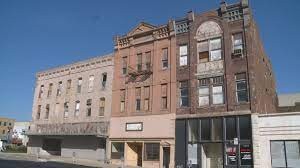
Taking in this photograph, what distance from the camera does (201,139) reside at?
27.8m

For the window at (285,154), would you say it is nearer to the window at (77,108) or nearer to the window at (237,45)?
the window at (237,45)

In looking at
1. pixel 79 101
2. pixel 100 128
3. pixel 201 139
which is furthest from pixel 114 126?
pixel 201 139

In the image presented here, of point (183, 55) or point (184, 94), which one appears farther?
point (183, 55)

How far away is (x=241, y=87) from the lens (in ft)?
87.5

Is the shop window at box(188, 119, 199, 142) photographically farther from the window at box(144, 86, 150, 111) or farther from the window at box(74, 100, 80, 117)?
the window at box(74, 100, 80, 117)

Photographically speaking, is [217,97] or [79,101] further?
[79,101]

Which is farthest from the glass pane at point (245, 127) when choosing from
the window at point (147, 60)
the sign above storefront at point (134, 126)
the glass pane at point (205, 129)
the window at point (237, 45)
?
the window at point (147, 60)

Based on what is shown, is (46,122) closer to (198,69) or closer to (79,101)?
(79,101)

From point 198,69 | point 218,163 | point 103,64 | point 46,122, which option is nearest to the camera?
point 218,163

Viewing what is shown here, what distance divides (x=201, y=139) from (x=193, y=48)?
8428 millimetres

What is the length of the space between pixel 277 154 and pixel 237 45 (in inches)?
375

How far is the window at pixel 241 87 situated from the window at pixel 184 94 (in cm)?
494

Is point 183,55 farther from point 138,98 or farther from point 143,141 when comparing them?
point 143,141

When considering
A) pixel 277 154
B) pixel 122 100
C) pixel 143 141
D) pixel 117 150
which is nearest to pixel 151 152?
pixel 143 141
